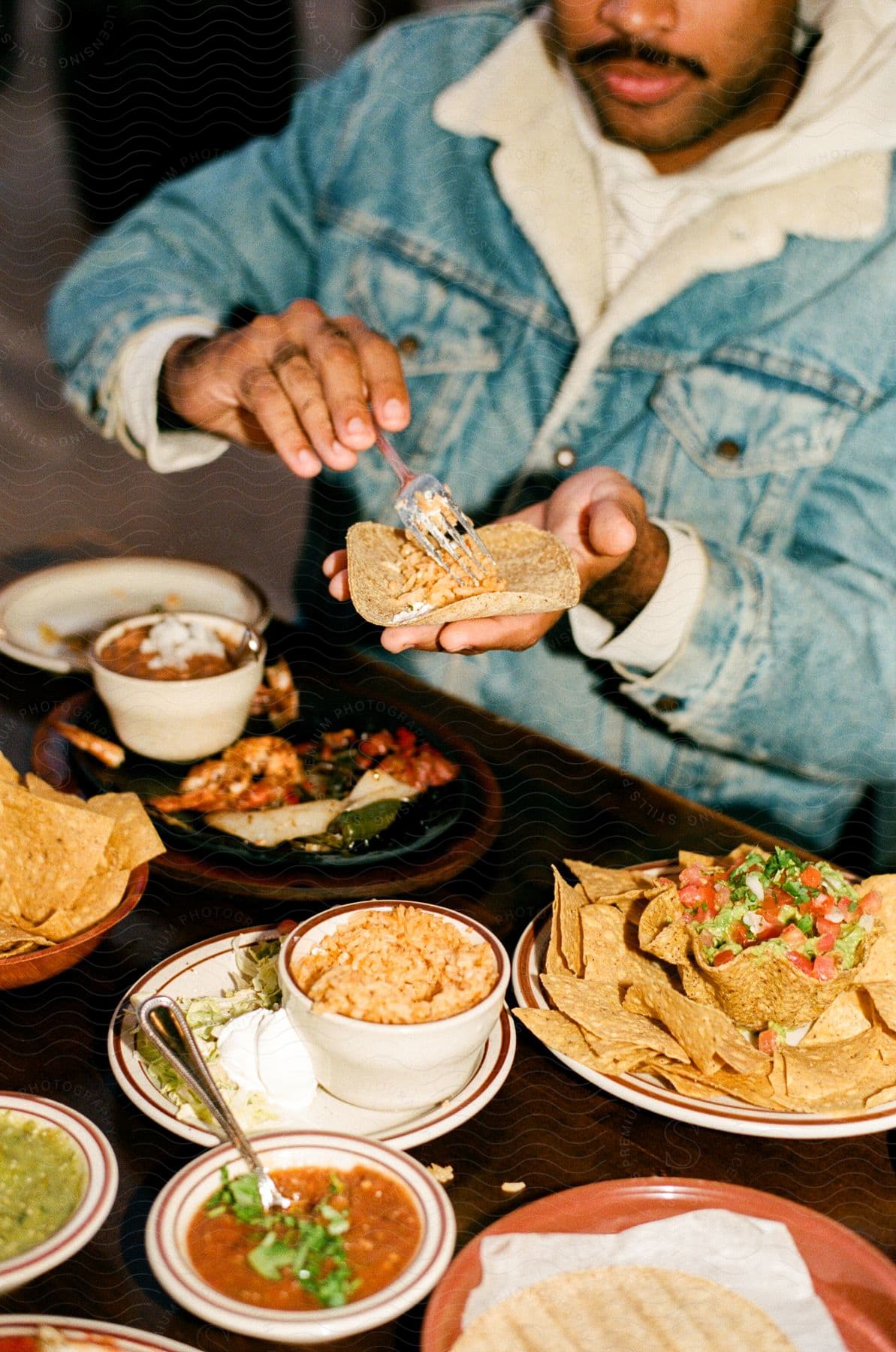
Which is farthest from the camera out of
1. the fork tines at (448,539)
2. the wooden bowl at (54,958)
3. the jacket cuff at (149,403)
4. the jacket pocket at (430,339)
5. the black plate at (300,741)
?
the jacket pocket at (430,339)

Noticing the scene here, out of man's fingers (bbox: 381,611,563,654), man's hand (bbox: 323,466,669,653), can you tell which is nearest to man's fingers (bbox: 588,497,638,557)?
man's hand (bbox: 323,466,669,653)

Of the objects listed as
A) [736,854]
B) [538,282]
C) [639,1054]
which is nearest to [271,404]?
[538,282]

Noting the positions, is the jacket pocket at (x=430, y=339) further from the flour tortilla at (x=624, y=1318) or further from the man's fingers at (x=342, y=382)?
the flour tortilla at (x=624, y=1318)

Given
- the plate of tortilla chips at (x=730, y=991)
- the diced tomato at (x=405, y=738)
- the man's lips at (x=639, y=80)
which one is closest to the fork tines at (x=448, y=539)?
the diced tomato at (x=405, y=738)

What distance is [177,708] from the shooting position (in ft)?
4.13

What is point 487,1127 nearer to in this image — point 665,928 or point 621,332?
point 665,928

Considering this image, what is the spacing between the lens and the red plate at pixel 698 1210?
66 cm

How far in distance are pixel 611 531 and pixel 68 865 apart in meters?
0.70

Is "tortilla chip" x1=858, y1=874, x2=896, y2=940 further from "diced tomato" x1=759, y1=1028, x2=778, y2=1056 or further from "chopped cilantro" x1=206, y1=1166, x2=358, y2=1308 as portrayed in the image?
"chopped cilantro" x1=206, y1=1166, x2=358, y2=1308

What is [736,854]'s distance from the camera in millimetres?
1078

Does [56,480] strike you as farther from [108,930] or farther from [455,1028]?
[455,1028]

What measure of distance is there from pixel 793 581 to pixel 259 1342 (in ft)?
4.43

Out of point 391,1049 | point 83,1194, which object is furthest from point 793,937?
point 83,1194

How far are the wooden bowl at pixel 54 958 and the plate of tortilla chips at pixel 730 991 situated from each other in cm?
36
